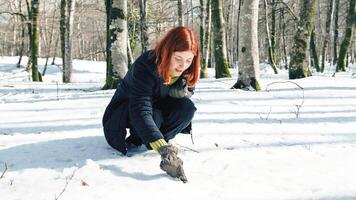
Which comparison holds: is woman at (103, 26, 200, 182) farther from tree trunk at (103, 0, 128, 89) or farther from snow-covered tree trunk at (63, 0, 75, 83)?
snow-covered tree trunk at (63, 0, 75, 83)

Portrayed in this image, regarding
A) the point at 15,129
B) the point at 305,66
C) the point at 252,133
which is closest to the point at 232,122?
the point at 252,133

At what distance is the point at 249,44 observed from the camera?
716 cm

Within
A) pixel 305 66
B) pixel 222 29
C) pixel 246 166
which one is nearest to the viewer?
pixel 246 166

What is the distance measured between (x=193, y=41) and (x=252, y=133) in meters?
1.72

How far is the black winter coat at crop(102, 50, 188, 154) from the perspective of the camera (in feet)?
9.41

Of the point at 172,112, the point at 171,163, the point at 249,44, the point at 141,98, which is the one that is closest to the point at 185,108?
the point at 172,112

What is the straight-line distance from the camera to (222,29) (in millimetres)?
10867

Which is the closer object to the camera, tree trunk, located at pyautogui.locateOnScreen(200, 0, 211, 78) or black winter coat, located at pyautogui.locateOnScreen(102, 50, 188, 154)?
black winter coat, located at pyautogui.locateOnScreen(102, 50, 188, 154)

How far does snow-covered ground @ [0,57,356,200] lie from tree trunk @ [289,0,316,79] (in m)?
3.89

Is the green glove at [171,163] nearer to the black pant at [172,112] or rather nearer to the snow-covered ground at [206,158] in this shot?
the snow-covered ground at [206,158]

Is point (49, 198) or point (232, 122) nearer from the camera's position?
point (49, 198)

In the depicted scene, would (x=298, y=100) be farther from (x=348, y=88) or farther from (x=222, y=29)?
(x=222, y=29)

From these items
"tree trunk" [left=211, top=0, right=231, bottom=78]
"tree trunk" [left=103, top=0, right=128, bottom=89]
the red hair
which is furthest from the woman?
"tree trunk" [left=211, top=0, right=231, bottom=78]

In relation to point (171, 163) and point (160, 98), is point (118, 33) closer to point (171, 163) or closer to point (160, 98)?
point (160, 98)
